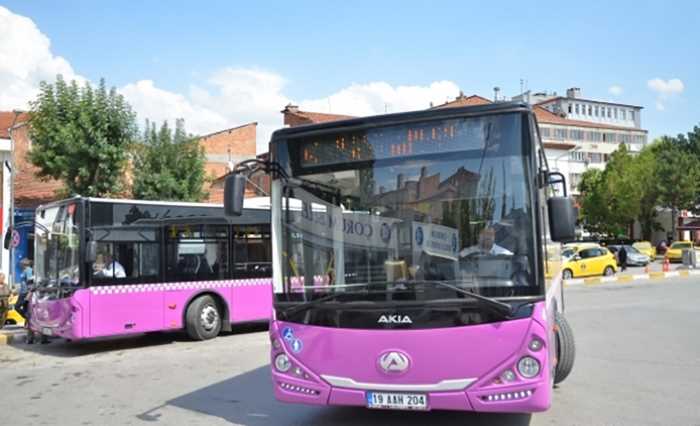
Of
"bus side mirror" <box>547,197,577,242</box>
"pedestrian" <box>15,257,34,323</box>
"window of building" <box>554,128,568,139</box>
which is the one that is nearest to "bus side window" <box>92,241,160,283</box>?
"pedestrian" <box>15,257,34,323</box>

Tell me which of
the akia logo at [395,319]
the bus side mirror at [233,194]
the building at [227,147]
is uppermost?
the building at [227,147]

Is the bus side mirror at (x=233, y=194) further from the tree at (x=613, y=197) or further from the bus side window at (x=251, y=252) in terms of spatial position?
the tree at (x=613, y=197)

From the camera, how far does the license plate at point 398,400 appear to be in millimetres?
5355

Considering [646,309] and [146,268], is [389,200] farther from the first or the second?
[646,309]

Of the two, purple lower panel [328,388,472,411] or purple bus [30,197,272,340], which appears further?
purple bus [30,197,272,340]

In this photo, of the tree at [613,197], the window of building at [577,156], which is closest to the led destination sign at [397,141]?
the tree at [613,197]

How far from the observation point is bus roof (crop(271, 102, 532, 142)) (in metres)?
5.55

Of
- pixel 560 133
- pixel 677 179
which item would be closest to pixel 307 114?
pixel 677 179

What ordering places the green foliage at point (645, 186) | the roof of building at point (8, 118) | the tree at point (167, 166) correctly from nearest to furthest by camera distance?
the tree at point (167, 166) → the roof of building at point (8, 118) → the green foliage at point (645, 186)

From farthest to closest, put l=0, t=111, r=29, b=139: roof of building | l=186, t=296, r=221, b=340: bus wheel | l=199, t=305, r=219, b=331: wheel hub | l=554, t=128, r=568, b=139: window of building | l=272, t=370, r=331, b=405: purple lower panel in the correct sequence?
l=554, t=128, r=568, b=139: window of building < l=0, t=111, r=29, b=139: roof of building < l=199, t=305, r=219, b=331: wheel hub < l=186, t=296, r=221, b=340: bus wheel < l=272, t=370, r=331, b=405: purple lower panel

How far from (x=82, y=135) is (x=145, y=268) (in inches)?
415

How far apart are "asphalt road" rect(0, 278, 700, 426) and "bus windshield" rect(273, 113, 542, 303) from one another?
1717 mm

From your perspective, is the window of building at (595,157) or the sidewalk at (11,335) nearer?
the sidewalk at (11,335)

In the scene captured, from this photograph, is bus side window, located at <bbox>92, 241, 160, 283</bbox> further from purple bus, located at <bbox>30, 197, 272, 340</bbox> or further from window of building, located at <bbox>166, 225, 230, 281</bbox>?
window of building, located at <bbox>166, 225, 230, 281</bbox>
